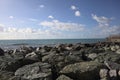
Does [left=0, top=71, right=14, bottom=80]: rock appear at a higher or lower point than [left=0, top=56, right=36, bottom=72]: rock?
lower

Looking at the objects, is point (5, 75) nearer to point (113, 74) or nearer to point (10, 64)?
point (10, 64)

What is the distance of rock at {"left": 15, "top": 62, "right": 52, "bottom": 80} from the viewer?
715 cm

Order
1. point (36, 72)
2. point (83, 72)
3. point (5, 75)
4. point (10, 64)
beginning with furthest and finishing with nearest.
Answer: point (10, 64), point (83, 72), point (36, 72), point (5, 75)

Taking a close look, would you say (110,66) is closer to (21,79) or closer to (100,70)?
(100,70)

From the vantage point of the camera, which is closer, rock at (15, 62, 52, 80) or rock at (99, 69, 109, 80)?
rock at (15, 62, 52, 80)

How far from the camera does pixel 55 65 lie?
28.9 ft

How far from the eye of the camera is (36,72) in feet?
24.7

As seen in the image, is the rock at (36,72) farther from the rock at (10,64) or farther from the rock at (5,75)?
the rock at (10,64)

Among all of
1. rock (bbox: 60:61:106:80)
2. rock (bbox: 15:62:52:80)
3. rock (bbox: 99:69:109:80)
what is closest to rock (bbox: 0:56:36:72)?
rock (bbox: 15:62:52:80)

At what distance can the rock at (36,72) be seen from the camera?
715 cm

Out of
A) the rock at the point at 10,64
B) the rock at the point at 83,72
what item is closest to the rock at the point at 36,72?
the rock at the point at 83,72

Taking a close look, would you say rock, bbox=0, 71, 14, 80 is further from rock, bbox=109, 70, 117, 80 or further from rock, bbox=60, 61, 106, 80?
rock, bbox=109, 70, 117, 80

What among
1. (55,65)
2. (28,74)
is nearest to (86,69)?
(55,65)

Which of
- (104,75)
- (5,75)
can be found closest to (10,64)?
(5,75)
